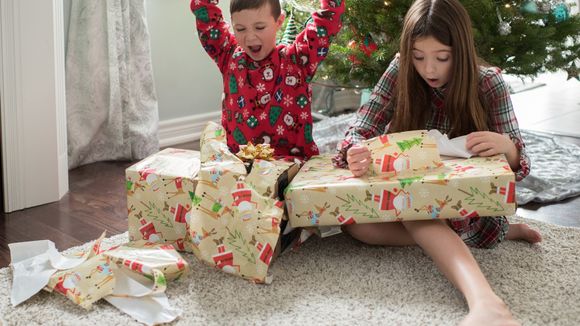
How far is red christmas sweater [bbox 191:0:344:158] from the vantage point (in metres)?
1.71

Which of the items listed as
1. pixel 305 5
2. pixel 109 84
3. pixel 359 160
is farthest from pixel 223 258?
pixel 109 84

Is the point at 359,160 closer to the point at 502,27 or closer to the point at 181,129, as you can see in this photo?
the point at 502,27

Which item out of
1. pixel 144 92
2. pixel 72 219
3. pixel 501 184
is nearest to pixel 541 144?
pixel 501 184

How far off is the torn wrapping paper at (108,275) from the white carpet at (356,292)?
22mm

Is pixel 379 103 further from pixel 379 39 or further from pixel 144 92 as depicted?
pixel 144 92

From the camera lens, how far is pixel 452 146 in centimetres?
149

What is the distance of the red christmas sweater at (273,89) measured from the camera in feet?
5.61

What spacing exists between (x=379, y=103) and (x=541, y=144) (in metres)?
1.14

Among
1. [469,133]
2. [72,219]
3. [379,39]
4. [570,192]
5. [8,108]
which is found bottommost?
[72,219]

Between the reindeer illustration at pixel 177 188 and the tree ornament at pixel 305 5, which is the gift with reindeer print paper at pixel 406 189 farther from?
the tree ornament at pixel 305 5

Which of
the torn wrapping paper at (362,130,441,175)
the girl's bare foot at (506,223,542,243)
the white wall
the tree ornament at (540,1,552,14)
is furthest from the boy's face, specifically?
the white wall

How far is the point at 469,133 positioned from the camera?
154 centimetres

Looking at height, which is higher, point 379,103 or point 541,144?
point 379,103

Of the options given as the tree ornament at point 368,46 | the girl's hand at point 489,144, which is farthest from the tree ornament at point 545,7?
the girl's hand at point 489,144
